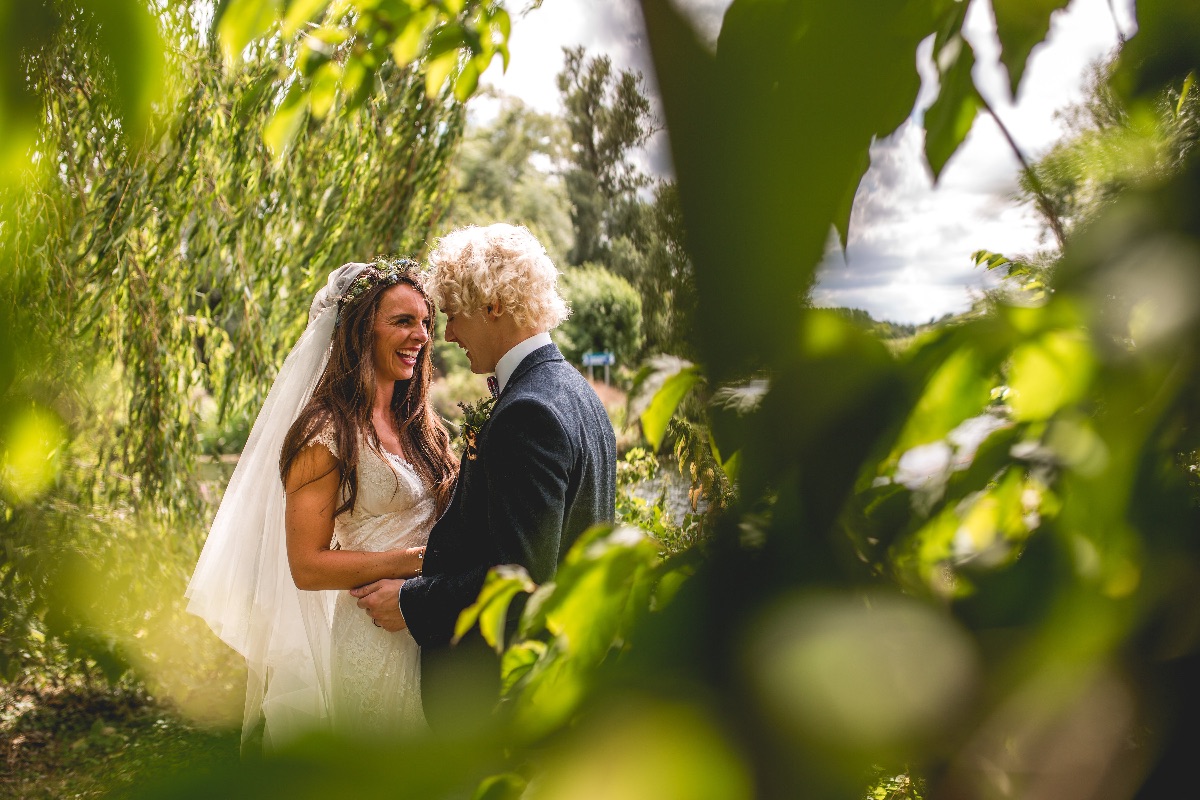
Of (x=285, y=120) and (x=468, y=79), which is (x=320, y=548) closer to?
(x=468, y=79)

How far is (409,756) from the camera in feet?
0.73

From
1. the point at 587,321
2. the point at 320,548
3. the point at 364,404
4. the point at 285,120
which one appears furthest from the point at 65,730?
the point at 587,321

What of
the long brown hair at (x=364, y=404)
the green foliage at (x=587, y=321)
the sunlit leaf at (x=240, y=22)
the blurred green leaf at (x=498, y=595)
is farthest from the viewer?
the green foliage at (x=587, y=321)

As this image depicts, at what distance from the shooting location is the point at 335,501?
248 centimetres

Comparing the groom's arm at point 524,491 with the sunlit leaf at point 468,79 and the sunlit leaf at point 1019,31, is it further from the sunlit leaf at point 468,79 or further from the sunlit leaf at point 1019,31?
the sunlit leaf at point 1019,31

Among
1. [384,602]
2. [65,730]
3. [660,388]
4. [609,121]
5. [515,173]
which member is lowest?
[65,730]

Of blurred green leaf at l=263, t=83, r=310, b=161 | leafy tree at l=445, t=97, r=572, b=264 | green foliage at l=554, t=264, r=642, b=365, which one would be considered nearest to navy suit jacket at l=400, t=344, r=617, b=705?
blurred green leaf at l=263, t=83, r=310, b=161

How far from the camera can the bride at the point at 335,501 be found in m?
2.44

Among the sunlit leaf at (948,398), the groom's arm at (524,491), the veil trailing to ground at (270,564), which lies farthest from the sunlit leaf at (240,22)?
the veil trailing to ground at (270,564)

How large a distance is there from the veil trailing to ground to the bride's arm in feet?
1.22

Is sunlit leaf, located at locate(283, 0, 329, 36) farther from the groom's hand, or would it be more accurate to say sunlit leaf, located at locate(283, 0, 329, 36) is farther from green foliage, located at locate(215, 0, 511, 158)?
the groom's hand

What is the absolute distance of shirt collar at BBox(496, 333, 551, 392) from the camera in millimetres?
2180

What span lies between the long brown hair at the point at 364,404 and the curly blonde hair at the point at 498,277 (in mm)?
386

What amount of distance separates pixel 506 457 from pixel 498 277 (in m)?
0.51
